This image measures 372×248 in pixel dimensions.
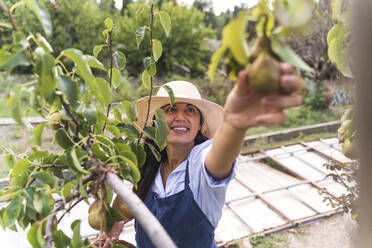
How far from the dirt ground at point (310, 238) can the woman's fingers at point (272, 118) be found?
1769mm

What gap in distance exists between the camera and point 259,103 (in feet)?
1.65

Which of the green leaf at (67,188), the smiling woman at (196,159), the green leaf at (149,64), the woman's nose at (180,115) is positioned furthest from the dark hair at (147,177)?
the green leaf at (67,188)

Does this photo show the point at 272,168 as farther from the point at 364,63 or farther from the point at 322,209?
the point at 364,63

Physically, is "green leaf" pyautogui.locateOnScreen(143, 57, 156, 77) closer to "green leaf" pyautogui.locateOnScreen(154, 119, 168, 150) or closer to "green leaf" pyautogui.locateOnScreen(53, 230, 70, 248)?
"green leaf" pyautogui.locateOnScreen(154, 119, 168, 150)

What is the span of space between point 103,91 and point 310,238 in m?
1.98

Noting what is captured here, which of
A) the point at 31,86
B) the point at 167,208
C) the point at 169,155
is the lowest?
the point at 167,208

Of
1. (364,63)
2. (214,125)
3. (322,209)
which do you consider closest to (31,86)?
(364,63)

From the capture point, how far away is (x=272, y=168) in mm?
3246

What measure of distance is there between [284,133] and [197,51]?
3.08m

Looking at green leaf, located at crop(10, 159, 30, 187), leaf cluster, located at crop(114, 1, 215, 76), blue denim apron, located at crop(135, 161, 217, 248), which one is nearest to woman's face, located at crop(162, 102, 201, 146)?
blue denim apron, located at crop(135, 161, 217, 248)

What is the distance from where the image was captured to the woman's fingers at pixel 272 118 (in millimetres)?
455

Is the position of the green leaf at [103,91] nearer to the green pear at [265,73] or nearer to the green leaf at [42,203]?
the green leaf at [42,203]

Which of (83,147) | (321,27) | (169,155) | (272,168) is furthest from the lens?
(321,27)

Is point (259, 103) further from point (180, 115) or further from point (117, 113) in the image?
point (180, 115)
